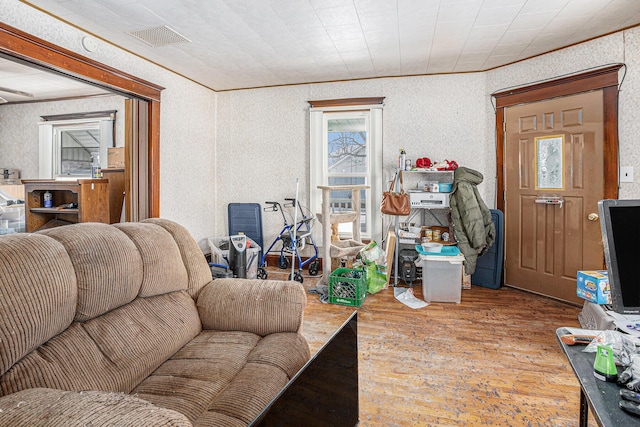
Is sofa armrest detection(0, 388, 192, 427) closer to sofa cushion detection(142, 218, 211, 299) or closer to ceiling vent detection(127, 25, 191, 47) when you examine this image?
sofa cushion detection(142, 218, 211, 299)

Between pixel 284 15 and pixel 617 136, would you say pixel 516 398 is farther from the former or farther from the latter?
pixel 284 15

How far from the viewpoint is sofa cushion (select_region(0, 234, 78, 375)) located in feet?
3.48

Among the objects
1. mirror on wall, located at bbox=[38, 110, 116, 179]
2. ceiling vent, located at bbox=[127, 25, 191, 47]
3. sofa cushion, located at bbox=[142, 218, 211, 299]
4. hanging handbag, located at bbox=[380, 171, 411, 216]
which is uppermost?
ceiling vent, located at bbox=[127, 25, 191, 47]

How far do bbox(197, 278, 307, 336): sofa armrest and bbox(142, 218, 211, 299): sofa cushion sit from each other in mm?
77

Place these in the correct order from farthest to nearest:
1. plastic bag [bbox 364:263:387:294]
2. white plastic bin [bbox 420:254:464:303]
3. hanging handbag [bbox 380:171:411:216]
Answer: hanging handbag [bbox 380:171:411:216], plastic bag [bbox 364:263:387:294], white plastic bin [bbox 420:254:464:303]

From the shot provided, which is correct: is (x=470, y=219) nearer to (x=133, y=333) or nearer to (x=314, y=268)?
(x=314, y=268)

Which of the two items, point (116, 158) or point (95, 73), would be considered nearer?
point (95, 73)

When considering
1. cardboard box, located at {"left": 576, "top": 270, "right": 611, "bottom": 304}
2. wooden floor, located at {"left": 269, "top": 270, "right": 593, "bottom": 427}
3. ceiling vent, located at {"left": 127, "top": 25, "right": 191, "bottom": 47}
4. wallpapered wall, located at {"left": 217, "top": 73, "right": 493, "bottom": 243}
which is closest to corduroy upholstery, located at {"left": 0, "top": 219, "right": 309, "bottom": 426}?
wooden floor, located at {"left": 269, "top": 270, "right": 593, "bottom": 427}

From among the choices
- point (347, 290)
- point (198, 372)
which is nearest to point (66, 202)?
point (347, 290)

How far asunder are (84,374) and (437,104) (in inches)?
179

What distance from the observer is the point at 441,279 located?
3664 millimetres

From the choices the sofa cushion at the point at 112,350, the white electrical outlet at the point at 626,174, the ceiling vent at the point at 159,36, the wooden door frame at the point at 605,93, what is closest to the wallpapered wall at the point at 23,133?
the ceiling vent at the point at 159,36

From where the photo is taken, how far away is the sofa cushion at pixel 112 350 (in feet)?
3.70

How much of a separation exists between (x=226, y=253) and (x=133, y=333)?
3.10m
